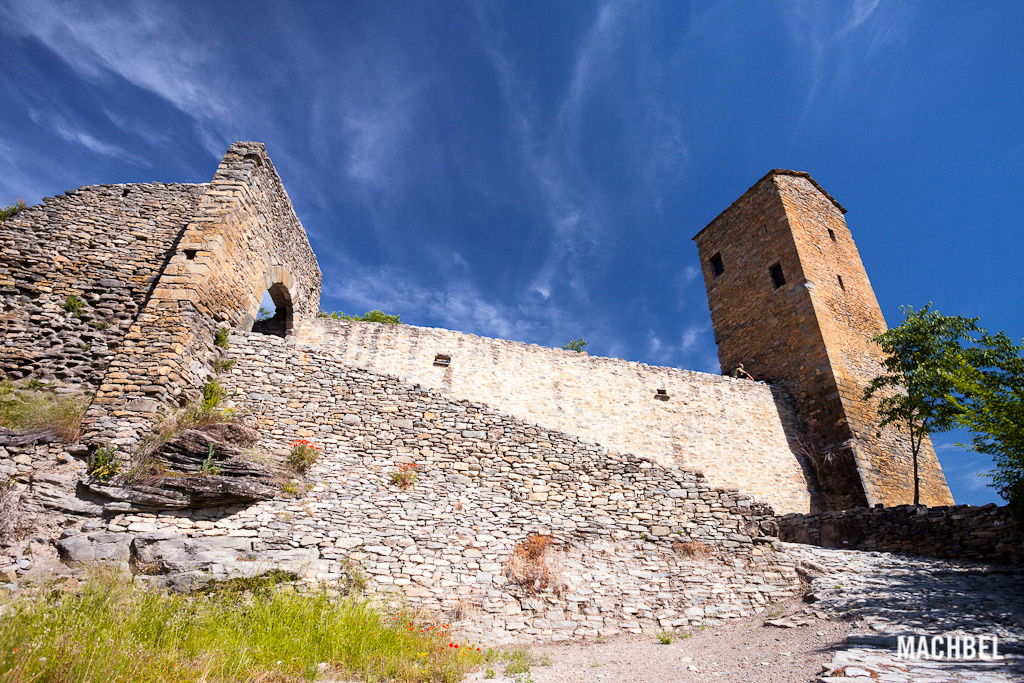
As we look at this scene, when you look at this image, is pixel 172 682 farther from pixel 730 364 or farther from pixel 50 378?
pixel 730 364

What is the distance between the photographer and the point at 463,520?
737 centimetres

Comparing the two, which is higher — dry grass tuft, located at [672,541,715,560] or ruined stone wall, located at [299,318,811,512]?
ruined stone wall, located at [299,318,811,512]

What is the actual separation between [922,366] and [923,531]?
5.55 metres

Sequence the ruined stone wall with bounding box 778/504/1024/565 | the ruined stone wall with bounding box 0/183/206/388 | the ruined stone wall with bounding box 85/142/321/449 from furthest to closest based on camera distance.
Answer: the ruined stone wall with bounding box 778/504/1024/565, the ruined stone wall with bounding box 0/183/206/388, the ruined stone wall with bounding box 85/142/321/449

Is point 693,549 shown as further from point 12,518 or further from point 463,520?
point 12,518

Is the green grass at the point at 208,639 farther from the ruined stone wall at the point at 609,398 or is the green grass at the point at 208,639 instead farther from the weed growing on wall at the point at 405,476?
the ruined stone wall at the point at 609,398

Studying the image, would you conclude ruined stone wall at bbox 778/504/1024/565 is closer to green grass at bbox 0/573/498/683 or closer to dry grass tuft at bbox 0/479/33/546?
green grass at bbox 0/573/498/683

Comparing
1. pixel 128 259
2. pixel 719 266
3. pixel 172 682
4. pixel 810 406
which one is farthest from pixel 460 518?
pixel 719 266

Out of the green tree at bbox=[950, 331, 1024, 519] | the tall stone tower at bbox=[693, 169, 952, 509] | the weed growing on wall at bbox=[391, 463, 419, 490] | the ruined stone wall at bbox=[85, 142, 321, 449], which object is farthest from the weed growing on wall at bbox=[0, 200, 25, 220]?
the tall stone tower at bbox=[693, 169, 952, 509]

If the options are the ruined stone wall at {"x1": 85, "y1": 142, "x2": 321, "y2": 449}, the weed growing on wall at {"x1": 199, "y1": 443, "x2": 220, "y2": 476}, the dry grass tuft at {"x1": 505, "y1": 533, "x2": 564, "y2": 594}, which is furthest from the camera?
the ruined stone wall at {"x1": 85, "y1": 142, "x2": 321, "y2": 449}

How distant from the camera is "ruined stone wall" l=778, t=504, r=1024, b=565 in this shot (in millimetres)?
8586

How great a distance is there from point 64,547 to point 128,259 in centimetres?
551

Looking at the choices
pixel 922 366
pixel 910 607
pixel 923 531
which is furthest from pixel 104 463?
pixel 922 366

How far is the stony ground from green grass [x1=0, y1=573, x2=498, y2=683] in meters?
0.91
